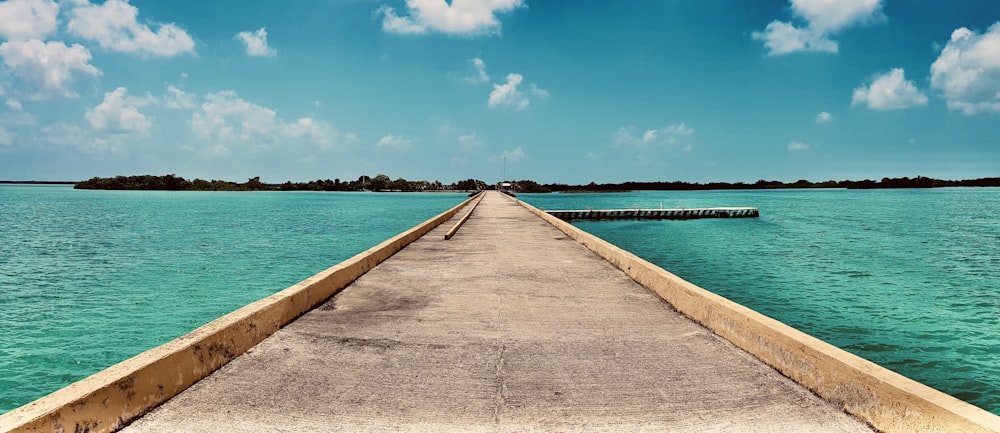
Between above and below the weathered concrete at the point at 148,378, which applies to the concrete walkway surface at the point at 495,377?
below

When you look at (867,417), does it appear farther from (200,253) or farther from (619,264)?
(200,253)

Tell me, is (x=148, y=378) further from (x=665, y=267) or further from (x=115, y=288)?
(x=665, y=267)

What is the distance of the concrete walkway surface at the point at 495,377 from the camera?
3789mm

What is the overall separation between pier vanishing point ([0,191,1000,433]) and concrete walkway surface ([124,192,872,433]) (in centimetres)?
2

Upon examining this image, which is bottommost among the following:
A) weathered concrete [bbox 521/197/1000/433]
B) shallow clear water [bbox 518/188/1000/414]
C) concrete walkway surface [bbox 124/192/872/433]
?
shallow clear water [bbox 518/188/1000/414]

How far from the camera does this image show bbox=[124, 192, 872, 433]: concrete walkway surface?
379 cm

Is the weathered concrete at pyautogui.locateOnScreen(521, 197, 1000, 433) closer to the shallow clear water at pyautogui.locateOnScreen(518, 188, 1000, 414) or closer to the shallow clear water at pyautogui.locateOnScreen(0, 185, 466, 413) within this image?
the shallow clear water at pyautogui.locateOnScreen(518, 188, 1000, 414)

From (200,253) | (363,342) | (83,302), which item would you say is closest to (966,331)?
(363,342)

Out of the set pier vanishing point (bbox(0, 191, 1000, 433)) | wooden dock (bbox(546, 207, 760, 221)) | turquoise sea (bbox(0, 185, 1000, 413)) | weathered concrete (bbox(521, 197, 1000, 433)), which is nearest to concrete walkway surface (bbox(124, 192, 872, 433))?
pier vanishing point (bbox(0, 191, 1000, 433))

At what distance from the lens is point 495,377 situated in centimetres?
461

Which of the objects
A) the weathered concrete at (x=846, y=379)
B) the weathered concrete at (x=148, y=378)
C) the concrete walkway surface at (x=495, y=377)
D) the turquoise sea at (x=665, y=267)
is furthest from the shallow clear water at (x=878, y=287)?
the weathered concrete at (x=148, y=378)

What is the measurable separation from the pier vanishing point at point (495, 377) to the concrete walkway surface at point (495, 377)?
2cm

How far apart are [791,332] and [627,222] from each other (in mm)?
50635

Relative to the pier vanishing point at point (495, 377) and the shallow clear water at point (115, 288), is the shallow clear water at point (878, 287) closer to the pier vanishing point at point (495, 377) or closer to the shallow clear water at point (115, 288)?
the pier vanishing point at point (495, 377)
